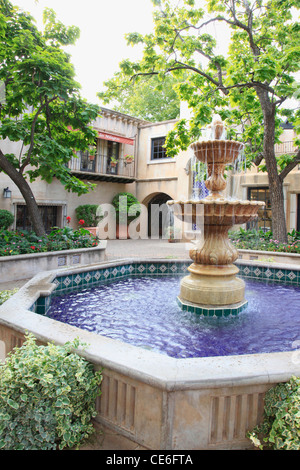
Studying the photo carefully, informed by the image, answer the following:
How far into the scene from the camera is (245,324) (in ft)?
14.2

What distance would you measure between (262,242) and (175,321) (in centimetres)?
703

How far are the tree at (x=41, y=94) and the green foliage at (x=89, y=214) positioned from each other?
24.7 ft

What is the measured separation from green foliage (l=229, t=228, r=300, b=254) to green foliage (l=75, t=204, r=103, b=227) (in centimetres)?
826

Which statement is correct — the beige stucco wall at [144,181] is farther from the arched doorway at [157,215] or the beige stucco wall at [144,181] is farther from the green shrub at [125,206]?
the arched doorway at [157,215]

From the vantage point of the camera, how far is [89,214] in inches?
684

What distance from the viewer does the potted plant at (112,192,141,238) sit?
18.9 metres

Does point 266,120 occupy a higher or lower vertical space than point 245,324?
higher

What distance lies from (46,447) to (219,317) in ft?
10.0

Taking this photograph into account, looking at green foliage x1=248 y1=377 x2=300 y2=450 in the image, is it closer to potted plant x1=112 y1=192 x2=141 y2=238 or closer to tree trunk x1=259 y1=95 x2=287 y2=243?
tree trunk x1=259 y1=95 x2=287 y2=243

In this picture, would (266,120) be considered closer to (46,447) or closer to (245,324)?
(245,324)

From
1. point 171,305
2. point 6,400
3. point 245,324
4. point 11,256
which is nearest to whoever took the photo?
point 6,400

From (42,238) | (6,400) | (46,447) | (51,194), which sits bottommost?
(46,447)

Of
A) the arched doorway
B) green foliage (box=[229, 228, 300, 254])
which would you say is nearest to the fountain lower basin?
green foliage (box=[229, 228, 300, 254])

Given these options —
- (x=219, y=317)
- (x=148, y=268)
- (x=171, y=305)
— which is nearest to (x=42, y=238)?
(x=148, y=268)
